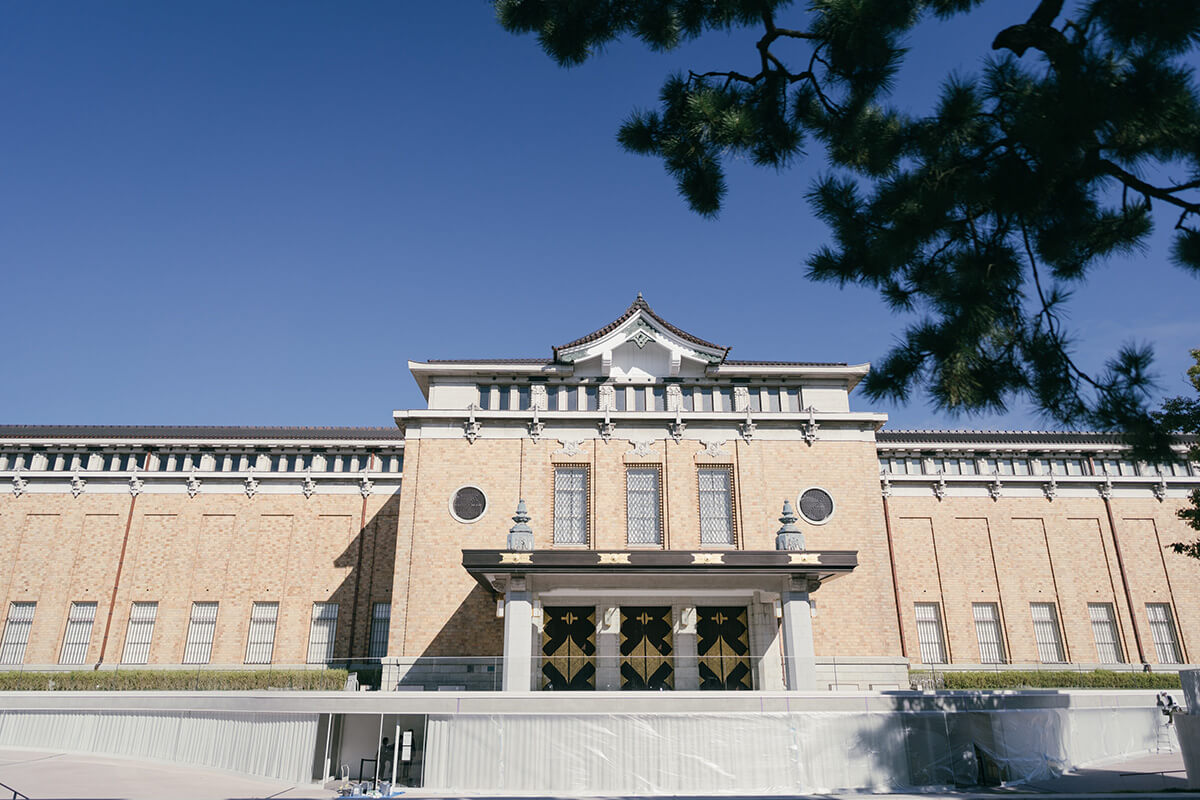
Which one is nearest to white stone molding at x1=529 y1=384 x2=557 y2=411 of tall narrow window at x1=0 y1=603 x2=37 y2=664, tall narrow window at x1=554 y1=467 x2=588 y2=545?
tall narrow window at x1=554 y1=467 x2=588 y2=545

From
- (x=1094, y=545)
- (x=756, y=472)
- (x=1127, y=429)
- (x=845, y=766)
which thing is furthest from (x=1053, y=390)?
(x=1094, y=545)

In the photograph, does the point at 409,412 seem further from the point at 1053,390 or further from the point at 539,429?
the point at 1053,390

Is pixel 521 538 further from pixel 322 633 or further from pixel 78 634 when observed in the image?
pixel 78 634

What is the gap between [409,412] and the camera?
2558 cm

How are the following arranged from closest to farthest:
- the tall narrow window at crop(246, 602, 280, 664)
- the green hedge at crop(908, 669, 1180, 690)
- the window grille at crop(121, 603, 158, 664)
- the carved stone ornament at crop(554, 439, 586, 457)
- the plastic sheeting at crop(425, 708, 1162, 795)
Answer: the plastic sheeting at crop(425, 708, 1162, 795) → the green hedge at crop(908, 669, 1180, 690) → the carved stone ornament at crop(554, 439, 586, 457) → the window grille at crop(121, 603, 158, 664) → the tall narrow window at crop(246, 602, 280, 664)

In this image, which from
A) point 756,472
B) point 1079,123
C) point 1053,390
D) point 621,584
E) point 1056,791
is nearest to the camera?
point 1079,123

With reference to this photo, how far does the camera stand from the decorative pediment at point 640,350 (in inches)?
1018

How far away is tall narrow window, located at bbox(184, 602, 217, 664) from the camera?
29062 mm

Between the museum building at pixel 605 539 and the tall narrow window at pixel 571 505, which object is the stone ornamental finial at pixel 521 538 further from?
the tall narrow window at pixel 571 505

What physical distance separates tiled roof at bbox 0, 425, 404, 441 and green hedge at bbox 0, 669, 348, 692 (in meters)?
9.73

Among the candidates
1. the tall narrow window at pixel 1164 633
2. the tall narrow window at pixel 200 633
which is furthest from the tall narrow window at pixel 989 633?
the tall narrow window at pixel 200 633

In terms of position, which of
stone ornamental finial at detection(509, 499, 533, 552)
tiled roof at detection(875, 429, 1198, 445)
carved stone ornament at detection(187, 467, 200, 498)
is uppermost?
tiled roof at detection(875, 429, 1198, 445)

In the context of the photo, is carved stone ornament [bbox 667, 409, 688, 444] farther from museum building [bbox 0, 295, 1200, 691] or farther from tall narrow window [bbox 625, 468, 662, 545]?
tall narrow window [bbox 625, 468, 662, 545]

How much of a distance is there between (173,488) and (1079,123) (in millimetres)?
33258
